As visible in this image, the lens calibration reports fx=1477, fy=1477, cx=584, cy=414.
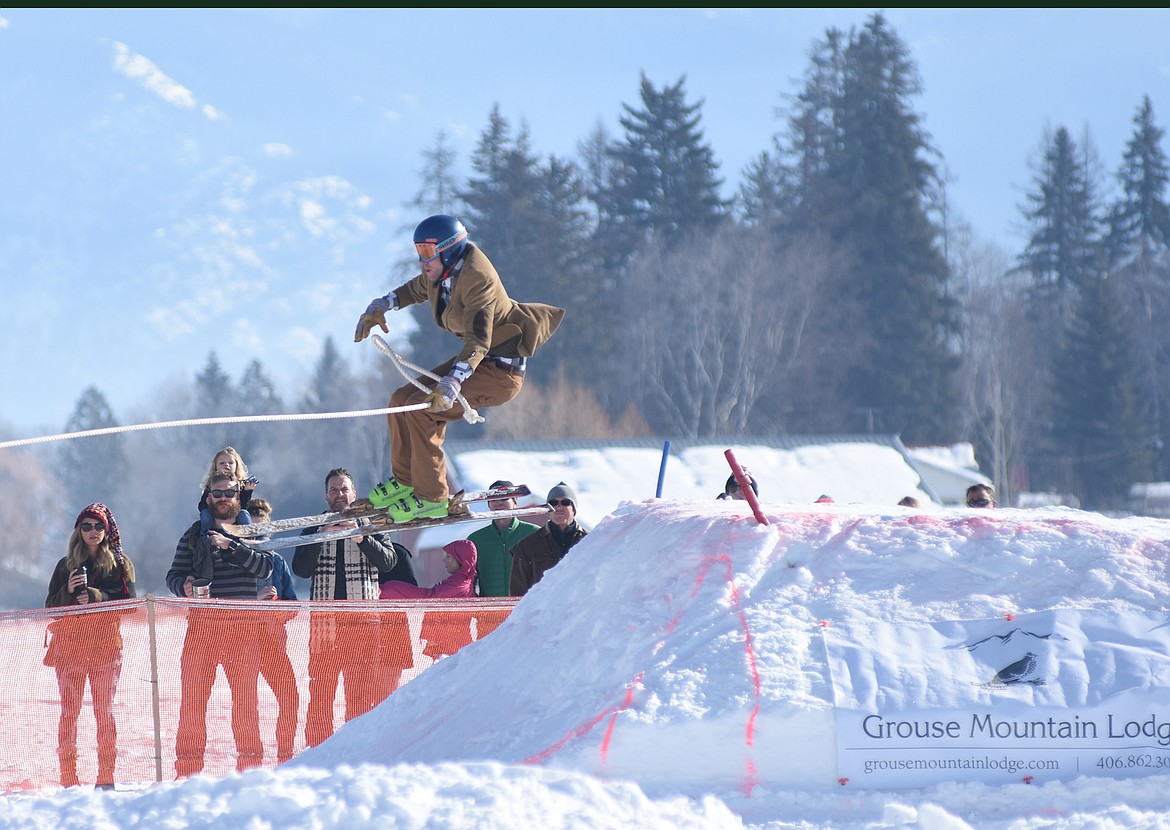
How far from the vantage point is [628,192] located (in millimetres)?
59469

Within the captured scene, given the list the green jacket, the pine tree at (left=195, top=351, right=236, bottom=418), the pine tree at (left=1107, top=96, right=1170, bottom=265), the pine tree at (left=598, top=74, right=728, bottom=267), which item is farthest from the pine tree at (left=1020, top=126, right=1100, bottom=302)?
the green jacket

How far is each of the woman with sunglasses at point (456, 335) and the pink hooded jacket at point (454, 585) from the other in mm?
568

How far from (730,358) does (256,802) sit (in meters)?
50.1

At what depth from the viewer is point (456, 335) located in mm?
7441

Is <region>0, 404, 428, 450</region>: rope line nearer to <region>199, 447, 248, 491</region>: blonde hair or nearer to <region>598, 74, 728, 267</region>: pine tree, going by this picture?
<region>199, 447, 248, 491</region>: blonde hair

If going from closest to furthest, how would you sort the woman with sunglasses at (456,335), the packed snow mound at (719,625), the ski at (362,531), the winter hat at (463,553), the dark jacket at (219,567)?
the packed snow mound at (719,625)
the woman with sunglasses at (456,335)
the dark jacket at (219,567)
the ski at (362,531)
the winter hat at (463,553)

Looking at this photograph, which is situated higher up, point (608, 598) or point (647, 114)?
point (647, 114)

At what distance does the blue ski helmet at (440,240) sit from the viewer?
24.5 feet

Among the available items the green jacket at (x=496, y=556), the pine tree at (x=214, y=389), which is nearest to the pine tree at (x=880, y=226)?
the pine tree at (x=214, y=389)

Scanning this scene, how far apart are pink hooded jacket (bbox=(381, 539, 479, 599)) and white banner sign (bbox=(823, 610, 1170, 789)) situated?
3436 mm

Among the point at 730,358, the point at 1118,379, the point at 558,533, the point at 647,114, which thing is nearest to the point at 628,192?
the point at 647,114

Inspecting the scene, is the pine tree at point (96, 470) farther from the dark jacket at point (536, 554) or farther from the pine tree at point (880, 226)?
the dark jacket at point (536, 554)

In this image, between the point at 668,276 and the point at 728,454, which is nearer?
the point at 728,454

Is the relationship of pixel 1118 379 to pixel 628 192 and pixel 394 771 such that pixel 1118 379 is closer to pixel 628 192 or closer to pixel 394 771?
pixel 628 192
